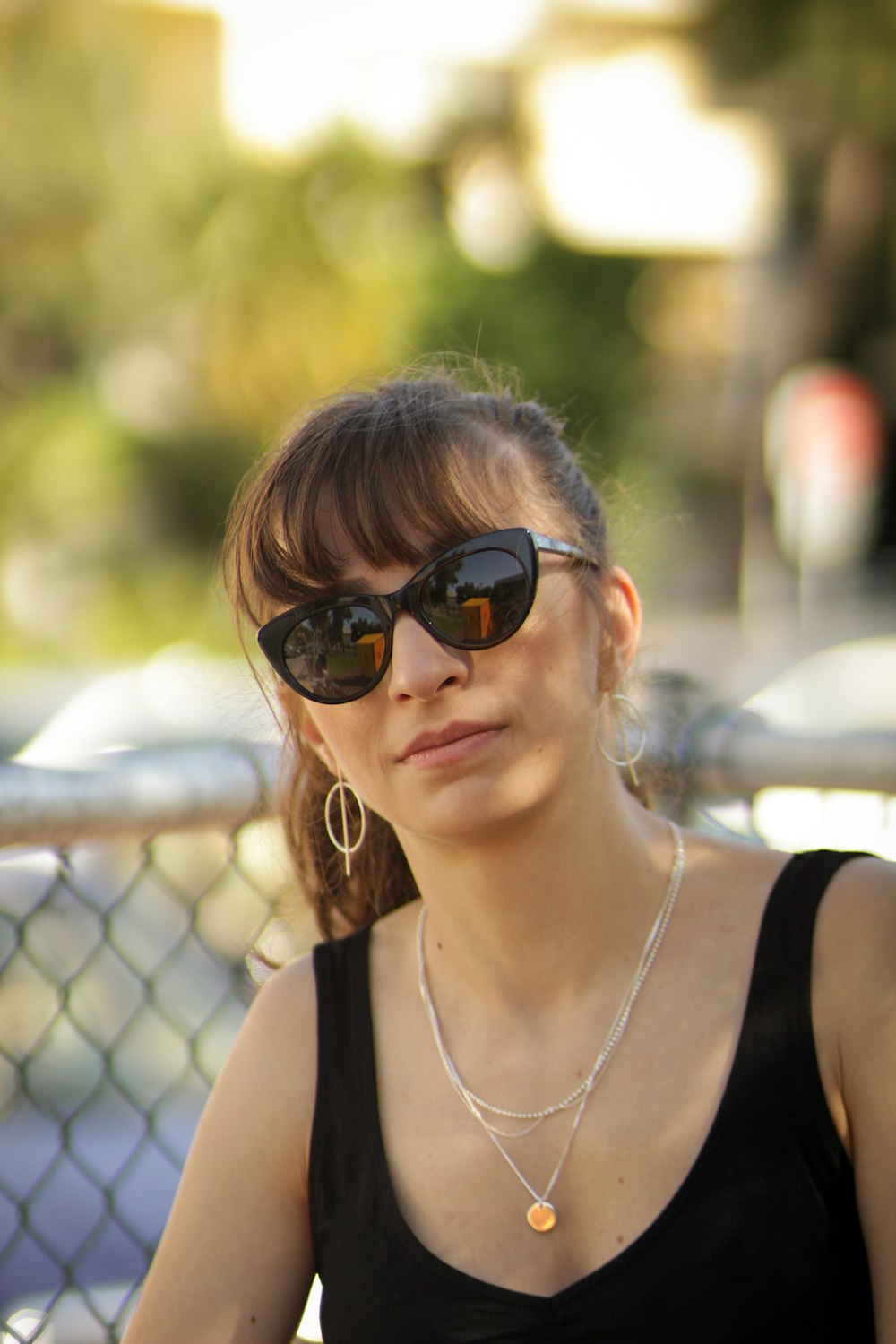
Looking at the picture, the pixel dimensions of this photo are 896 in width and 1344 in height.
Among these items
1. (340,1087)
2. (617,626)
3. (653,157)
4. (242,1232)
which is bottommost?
(242,1232)

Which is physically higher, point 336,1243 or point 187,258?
point 187,258

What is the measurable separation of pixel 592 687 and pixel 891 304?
29.6m

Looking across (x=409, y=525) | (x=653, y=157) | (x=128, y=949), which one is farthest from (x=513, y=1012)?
(x=653, y=157)

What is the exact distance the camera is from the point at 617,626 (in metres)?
1.92

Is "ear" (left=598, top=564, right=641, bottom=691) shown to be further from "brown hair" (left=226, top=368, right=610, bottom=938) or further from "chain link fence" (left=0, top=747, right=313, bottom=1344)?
"chain link fence" (left=0, top=747, right=313, bottom=1344)

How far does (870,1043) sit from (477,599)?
638mm

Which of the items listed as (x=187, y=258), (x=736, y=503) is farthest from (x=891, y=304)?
(x=187, y=258)

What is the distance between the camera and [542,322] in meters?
22.5

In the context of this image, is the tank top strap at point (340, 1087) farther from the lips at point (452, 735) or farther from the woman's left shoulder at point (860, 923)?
the woman's left shoulder at point (860, 923)

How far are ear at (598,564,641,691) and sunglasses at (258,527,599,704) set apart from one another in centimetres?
15

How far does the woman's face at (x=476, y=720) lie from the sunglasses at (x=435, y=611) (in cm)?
2

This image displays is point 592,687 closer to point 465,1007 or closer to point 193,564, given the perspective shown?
point 465,1007

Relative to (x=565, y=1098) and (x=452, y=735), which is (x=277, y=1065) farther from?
(x=452, y=735)

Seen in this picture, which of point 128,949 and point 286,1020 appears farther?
point 128,949
